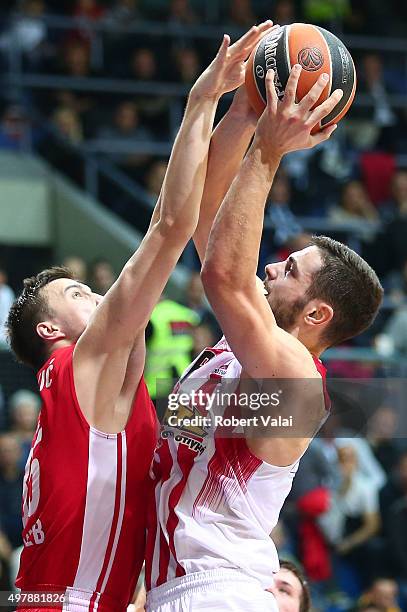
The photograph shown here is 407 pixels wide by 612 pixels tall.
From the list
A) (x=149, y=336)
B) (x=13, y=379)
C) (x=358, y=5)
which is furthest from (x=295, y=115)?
(x=358, y=5)

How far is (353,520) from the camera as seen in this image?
9797 millimetres

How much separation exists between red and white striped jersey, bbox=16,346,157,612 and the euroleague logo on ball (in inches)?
52.6

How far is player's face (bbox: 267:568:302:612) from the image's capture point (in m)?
4.97

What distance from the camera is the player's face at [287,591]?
Result: 4969 millimetres

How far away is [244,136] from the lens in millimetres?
4578

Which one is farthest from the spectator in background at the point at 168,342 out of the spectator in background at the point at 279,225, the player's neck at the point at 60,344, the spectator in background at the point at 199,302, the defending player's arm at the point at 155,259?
the defending player's arm at the point at 155,259

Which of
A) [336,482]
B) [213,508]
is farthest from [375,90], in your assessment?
[213,508]

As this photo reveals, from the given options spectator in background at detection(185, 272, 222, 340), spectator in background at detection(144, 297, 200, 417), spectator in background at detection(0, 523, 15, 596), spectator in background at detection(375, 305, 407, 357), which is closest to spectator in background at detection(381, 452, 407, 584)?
spectator in background at detection(375, 305, 407, 357)

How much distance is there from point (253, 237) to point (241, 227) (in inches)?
2.1

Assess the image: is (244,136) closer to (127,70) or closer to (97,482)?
(97,482)

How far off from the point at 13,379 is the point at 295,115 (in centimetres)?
572

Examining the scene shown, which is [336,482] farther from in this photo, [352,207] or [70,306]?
[70,306]

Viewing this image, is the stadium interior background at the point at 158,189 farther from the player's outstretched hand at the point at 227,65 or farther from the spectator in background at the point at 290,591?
the player's outstretched hand at the point at 227,65

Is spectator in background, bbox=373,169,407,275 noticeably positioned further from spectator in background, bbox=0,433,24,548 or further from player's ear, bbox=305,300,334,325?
player's ear, bbox=305,300,334,325
